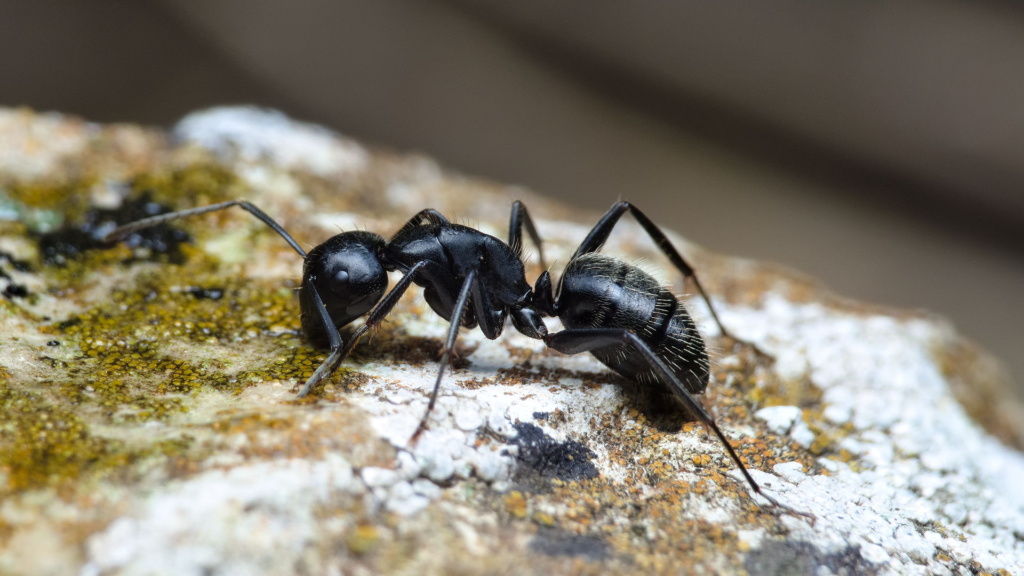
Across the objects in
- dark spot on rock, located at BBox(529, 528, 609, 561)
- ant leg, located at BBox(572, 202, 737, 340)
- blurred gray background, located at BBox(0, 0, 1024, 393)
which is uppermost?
blurred gray background, located at BBox(0, 0, 1024, 393)

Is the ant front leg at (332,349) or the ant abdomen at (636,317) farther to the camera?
the ant abdomen at (636,317)

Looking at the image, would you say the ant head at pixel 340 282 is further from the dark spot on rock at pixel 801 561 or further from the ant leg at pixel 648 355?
the dark spot on rock at pixel 801 561

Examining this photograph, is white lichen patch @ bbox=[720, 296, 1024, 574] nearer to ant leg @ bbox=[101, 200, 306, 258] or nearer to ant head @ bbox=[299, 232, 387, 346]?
ant head @ bbox=[299, 232, 387, 346]

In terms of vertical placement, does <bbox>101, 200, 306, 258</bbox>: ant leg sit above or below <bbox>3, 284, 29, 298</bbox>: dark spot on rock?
above

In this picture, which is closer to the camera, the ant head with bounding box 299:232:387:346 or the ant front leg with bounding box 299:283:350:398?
the ant front leg with bounding box 299:283:350:398

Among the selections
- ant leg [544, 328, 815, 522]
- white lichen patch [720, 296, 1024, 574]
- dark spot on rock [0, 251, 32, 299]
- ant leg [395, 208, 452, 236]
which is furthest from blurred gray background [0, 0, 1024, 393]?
ant leg [544, 328, 815, 522]

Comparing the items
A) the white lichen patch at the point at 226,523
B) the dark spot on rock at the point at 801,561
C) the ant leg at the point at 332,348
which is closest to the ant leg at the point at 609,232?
the ant leg at the point at 332,348

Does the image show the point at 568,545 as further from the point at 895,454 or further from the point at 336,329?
the point at 895,454
